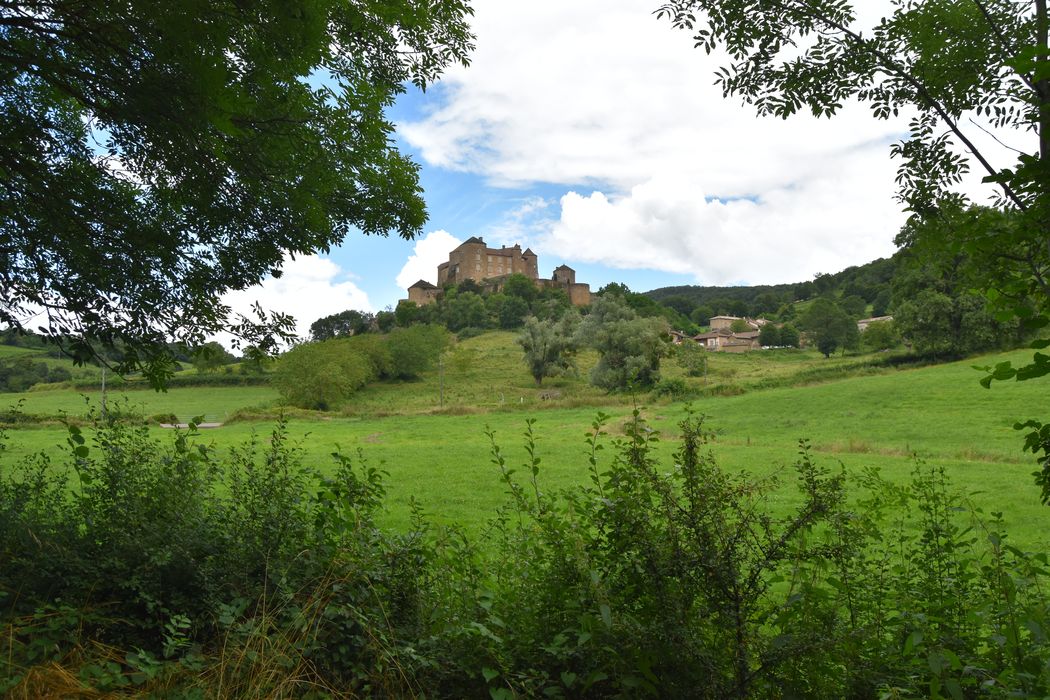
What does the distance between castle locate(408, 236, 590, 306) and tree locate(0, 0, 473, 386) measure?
424 ft

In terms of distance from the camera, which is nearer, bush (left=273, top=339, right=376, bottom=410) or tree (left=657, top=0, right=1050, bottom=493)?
tree (left=657, top=0, right=1050, bottom=493)

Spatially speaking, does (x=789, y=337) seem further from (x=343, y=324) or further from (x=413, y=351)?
(x=343, y=324)

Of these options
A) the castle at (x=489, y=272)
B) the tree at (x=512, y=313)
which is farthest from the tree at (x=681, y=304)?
the tree at (x=512, y=313)

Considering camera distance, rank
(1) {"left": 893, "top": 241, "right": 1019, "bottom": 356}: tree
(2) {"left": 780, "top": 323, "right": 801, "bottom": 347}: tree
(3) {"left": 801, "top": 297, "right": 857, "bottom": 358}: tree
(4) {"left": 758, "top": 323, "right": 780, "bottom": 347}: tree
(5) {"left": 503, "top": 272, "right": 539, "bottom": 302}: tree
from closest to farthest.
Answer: (1) {"left": 893, "top": 241, "right": 1019, "bottom": 356}: tree < (3) {"left": 801, "top": 297, "right": 857, "bottom": 358}: tree < (2) {"left": 780, "top": 323, "right": 801, "bottom": 347}: tree < (4) {"left": 758, "top": 323, "right": 780, "bottom": 347}: tree < (5) {"left": 503, "top": 272, "right": 539, "bottom": 302}: tree

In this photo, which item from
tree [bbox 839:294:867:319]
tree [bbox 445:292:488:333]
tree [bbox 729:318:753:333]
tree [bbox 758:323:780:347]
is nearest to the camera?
tree [bbox 839:294:867:319]

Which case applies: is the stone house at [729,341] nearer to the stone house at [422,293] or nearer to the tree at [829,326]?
the tree at [829,326]

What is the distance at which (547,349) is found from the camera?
6650 centimetres

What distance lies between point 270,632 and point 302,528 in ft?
3.25

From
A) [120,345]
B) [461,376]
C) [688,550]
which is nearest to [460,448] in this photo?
[120,345]

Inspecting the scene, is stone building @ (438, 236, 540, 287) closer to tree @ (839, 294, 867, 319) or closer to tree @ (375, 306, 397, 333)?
tree @ (375, 306, 397, 333)

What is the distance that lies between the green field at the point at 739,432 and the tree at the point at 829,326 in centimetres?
3315

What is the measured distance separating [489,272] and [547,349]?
7651 centimetres

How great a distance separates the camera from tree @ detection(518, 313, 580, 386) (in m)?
→ 66.2

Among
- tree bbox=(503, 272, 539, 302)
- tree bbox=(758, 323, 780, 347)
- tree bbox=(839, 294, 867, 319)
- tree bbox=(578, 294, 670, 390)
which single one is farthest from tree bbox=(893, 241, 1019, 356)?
tree bbox=(503, 272, 539, 302)
